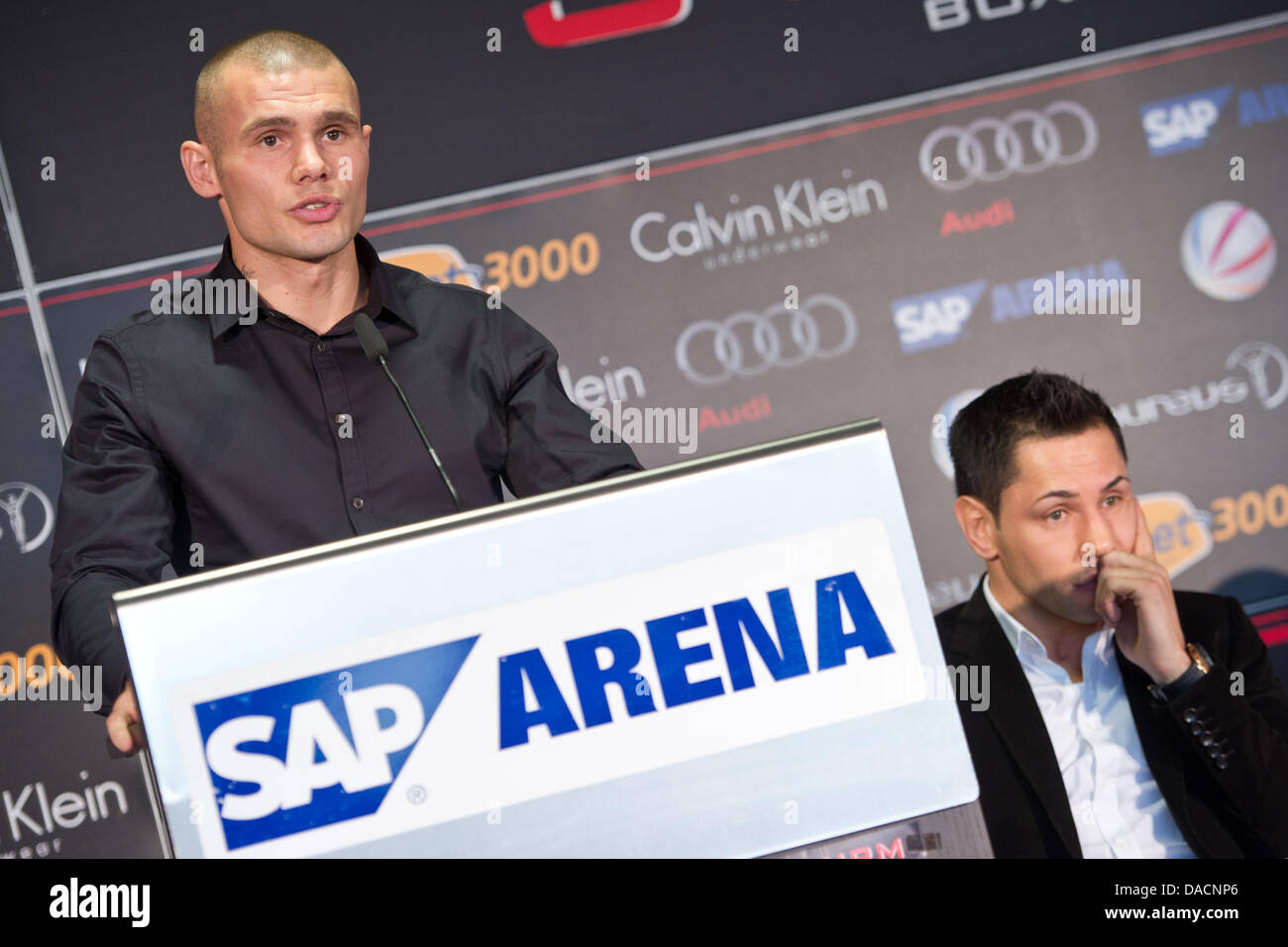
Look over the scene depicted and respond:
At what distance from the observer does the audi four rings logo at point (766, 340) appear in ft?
10.3

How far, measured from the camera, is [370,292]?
1892mm

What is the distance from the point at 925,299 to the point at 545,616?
229 cm

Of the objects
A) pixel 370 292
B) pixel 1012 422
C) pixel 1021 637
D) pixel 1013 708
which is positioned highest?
pixel 370 292

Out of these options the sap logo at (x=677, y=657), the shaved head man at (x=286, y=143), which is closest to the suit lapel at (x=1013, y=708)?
the sap logo at (x=677, y=657)

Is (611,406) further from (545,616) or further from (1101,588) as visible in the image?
(545,616)

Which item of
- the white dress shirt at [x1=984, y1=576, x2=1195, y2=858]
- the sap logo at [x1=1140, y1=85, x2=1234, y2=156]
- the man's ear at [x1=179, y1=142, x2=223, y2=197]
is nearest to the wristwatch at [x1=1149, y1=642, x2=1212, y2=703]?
the white dress shirt at [x1=984, y1=576, x2=1195, y2=858]

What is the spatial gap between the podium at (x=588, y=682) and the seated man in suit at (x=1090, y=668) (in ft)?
2.64

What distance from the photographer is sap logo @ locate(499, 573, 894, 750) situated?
110cm

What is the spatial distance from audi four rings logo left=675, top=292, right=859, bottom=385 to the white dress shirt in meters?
1.27

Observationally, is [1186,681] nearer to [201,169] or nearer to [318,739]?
[318,739]

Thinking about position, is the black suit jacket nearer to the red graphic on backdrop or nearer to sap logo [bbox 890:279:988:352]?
sap logo [bbox 890:279:988:352]

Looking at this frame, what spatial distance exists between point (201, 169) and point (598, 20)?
157 cm

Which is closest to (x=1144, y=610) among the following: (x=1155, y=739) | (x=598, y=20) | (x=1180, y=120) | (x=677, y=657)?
(x=1155, y=739)
